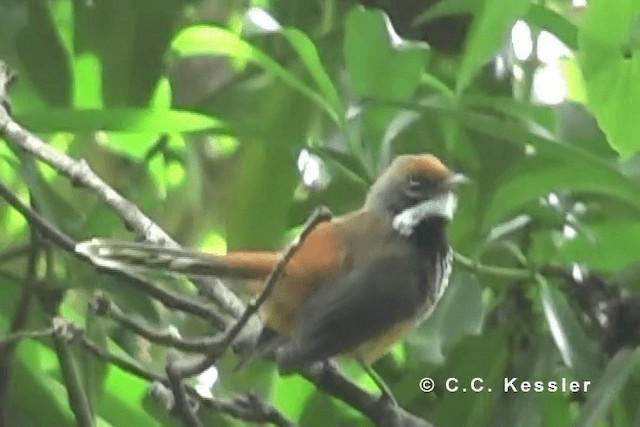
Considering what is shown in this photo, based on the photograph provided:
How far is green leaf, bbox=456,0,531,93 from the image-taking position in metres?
0.81

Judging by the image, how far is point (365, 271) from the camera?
826 millimetres

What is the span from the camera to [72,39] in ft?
3.69

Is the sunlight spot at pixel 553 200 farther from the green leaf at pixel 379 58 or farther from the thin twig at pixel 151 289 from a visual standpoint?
the thin twig at pixel 151 289

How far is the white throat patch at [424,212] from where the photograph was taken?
83 cm

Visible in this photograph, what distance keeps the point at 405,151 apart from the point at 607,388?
11.7 inches

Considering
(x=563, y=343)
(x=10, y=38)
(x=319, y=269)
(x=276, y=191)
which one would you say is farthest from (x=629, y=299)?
(x=10, y=38)

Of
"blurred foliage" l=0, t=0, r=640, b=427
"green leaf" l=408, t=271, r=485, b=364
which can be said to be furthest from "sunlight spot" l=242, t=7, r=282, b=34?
"green leaf" l=408, t=271, r=485, b=364

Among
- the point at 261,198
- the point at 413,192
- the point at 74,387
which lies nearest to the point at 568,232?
the point at 413,192

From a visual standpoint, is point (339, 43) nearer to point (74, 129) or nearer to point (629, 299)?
point (74, 129)

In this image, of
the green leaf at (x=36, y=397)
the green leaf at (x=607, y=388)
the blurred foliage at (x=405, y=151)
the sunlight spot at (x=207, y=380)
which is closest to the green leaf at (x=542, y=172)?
the blurred foliage at (x=405, y=151)

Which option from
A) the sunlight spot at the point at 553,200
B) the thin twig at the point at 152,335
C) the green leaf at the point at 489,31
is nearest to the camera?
the thin twig at the point at 152,335

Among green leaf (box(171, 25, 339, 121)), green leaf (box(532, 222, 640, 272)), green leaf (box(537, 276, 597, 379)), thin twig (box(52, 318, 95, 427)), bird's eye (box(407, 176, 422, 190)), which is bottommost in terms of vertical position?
thin twig (box(52, 318, 95, 427))

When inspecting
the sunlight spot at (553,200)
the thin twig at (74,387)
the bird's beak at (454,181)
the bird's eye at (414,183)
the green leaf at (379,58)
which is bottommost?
the thin twig at (74,387)

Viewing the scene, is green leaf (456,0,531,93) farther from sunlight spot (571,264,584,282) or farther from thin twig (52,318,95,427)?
thin twig (52,318,95,427)
